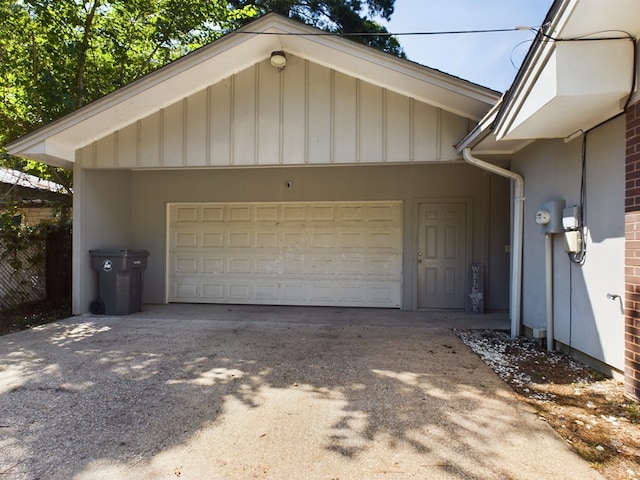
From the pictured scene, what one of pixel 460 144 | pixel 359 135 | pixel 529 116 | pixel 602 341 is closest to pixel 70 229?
pixel 359 135

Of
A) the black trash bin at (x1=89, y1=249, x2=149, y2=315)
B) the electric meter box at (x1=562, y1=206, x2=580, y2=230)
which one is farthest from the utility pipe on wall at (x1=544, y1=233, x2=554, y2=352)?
the black trash bin at (x1=89, y1=249, x2=149, y2=315)

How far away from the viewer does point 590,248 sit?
383cm

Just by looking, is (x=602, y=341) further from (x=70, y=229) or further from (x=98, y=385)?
(x=70, y=229)

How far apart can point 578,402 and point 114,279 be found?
6.50 meters

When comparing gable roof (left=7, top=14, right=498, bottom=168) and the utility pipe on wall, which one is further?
gable roof (left=7, top=14, right=498, bottom=168)

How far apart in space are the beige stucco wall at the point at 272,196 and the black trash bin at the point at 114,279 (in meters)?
0.19

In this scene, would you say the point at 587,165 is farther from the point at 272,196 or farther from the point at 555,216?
the point at 272,196

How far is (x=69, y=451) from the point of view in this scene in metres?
2.46

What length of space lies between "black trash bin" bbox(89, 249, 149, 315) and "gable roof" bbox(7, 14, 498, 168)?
5.70ft

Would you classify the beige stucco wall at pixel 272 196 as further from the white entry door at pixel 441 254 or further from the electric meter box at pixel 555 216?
the electric meter box at pixel 555 216

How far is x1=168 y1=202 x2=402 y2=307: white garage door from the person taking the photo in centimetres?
737

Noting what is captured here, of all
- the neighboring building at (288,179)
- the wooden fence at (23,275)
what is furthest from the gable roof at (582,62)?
the wooden fence at (23,275)

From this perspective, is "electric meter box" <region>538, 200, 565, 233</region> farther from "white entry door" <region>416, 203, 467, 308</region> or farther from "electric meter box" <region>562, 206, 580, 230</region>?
"white entry door" <region>416, 203, 467, 308</region>

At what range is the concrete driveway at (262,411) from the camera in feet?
7.57
